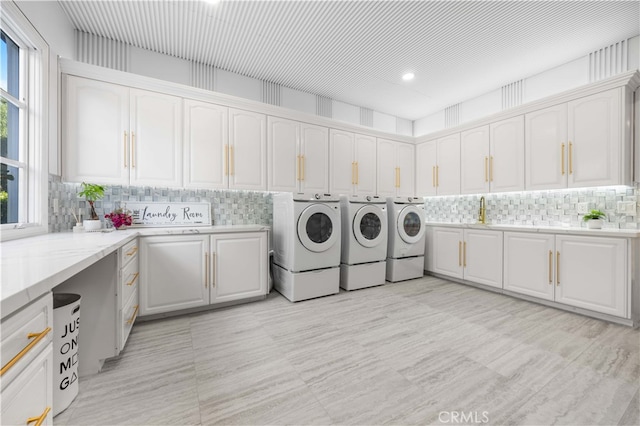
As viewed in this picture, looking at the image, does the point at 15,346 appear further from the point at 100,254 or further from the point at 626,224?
the point at 626,224

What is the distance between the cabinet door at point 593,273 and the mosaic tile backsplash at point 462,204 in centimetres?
57

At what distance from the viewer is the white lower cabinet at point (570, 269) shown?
230 cm

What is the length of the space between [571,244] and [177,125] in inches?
163

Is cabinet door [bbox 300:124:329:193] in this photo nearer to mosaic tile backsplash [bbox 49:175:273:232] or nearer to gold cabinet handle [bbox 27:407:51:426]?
mosaic tile backsplash [bbox 49:175:273:232]

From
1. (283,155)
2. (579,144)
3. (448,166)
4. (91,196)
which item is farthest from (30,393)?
(448,166)

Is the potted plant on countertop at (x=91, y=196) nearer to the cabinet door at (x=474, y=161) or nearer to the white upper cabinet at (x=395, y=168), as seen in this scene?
the white upper cabinet at (x=395, y=168)

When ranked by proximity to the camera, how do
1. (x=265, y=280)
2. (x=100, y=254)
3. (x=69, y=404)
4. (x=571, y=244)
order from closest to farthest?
(x=100, y=254) < (x=69, y=404) < (x=571, y=244) < (x=265, y=280)

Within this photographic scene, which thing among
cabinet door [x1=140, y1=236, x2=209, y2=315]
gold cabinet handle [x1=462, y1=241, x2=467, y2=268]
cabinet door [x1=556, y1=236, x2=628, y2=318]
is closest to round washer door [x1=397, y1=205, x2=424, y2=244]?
gold cabinet handle [x1=462, y1=241, x2=467, y2=268]

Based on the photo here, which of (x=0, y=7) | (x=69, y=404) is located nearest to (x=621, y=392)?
(x=69, y=404)

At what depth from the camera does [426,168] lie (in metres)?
4.33

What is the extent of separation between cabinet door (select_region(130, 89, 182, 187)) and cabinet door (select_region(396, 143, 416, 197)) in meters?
3.26

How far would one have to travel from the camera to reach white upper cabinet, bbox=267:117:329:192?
325 cm

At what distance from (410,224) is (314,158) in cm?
168

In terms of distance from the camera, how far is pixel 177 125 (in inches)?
106
